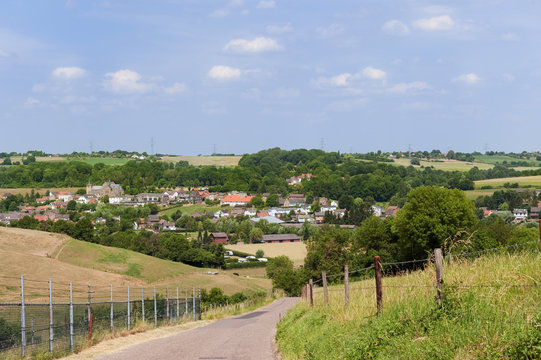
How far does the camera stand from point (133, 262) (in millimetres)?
78062

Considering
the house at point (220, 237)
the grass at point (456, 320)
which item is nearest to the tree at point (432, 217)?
the grass at point (456, 320)

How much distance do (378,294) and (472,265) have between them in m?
2.06

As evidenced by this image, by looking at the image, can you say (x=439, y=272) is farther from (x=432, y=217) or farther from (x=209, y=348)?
(x=432, y=217)

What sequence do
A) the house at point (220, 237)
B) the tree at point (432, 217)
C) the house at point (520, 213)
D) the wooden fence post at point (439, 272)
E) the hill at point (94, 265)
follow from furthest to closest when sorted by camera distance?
the house at point (520, 213) < the house at point (220, 237) < the tree at point (432, 217) < the hill at point (94, 265) < the wooden fence post at point (439, 272)

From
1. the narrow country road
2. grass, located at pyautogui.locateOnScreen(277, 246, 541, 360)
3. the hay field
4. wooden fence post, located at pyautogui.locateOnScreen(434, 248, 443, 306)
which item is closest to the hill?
the hay field

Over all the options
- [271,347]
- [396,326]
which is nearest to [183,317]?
[271,347]

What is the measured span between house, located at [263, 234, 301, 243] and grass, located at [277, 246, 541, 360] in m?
141

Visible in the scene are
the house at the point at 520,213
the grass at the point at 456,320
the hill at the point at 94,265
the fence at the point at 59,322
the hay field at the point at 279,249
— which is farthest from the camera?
the house at the point at 520,213

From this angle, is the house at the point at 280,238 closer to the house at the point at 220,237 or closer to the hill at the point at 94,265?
the house at the point at 220,237

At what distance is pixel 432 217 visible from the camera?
201 ft

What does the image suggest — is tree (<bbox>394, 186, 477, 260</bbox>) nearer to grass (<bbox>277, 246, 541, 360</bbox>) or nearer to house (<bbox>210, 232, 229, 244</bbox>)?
grass (<bbox>277, 246, 541, 360</bbox>)

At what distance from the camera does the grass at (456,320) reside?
7.37 metres

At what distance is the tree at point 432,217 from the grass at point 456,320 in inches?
1961

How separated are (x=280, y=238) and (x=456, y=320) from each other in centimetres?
14755
